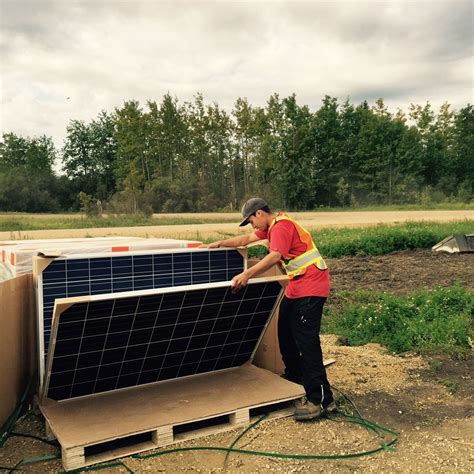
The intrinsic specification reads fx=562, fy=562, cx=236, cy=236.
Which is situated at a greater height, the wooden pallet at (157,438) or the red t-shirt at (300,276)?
the red t-shirt at (300,276)

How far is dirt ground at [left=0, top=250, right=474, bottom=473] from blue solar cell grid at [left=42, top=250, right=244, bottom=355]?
117cm

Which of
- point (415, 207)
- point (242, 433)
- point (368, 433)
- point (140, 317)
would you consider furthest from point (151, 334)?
point (415, 207)

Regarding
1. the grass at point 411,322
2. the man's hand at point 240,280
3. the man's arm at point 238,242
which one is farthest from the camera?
the grass at point 411,322

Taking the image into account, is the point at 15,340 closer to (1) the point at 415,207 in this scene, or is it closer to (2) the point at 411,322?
(2) the point at 411,322

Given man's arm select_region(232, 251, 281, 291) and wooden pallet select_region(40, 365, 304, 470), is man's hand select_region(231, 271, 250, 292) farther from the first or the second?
wooden pallet select_region(40, 365, 304, 470)

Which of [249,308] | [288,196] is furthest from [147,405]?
[288,196]

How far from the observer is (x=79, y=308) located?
12.5ft

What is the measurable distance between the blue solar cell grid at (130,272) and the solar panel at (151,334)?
1.26 ft

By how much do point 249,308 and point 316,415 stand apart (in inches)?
40.9

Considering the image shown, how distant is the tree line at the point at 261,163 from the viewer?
45.8 metres

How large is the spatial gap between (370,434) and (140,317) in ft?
6.67

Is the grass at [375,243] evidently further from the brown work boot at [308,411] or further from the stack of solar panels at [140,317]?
the brown work boot at [308,411]

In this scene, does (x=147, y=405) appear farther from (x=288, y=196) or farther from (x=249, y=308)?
(x=288, y=196)

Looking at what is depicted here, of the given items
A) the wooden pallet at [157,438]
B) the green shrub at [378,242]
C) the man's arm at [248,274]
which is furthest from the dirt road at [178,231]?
the man's arm at [248,274]
